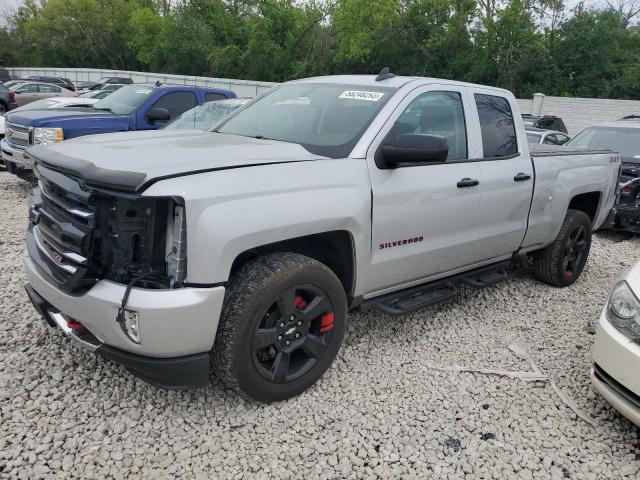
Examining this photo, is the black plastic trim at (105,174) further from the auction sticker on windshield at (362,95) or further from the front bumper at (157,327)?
the auction sticker on windshield at (362,95)

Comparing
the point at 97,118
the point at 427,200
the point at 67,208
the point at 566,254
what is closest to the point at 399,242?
the point at 427,200

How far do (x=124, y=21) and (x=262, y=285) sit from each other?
60.7 m

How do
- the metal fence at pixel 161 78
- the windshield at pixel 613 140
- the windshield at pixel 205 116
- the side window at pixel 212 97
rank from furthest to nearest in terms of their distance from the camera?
the metal fence at pixel 161 78
the side window at pixel 212 97
the windshield at pixel 613 140
the windshield at pixel 205 116

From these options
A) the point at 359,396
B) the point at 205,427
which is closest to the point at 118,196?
the point at 205,427

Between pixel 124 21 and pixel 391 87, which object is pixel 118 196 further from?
pixel 124 21

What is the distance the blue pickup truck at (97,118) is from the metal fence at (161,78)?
12668mm

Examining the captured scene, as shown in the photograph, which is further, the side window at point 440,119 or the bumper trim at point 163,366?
the side window at point 440,119

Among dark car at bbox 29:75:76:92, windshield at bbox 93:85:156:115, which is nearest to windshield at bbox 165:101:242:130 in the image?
windshield at bbox 93:85:156:115

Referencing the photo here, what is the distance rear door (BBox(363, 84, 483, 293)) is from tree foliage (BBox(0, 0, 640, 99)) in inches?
1210

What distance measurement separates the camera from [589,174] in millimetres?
5094

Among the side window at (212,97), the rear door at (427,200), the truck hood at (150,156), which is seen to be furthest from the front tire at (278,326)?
the side window at (212,97)

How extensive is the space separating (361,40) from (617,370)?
121ft

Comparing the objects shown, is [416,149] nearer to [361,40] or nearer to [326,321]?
[326,321]

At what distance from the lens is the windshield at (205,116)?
743cm
